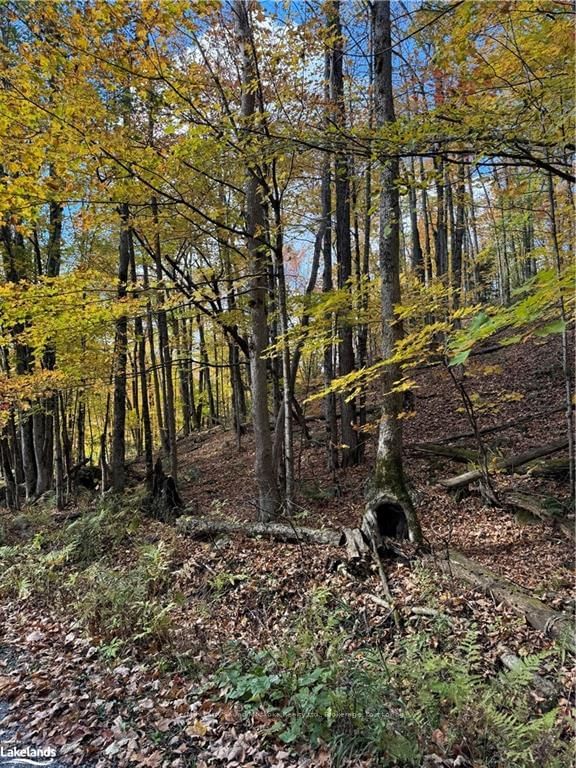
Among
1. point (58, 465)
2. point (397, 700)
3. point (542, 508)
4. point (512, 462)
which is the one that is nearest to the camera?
point (397, 700)

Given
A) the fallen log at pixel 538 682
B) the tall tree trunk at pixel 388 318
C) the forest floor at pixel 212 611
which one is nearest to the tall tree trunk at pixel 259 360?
the forest floor at pixel 212 611

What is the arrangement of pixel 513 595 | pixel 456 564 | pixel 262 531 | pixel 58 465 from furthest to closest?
pixel 58 465
pixel 262 531
pixel 456 564
pixel 513 595

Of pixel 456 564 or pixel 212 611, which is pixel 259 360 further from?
pixel 456 564

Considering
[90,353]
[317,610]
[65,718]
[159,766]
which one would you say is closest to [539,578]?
[317,610]

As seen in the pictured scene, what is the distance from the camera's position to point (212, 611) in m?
5.04

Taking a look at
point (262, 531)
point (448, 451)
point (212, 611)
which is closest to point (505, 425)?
point (448, 451)

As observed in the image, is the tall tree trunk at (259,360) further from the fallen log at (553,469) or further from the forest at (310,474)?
the fallen log at (553,469)

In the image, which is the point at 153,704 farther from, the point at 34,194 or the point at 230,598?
the point at 34,194

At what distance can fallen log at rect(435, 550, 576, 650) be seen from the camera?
3713 millimetres

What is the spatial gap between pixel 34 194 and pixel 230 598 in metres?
5.82

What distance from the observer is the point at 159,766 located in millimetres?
2947

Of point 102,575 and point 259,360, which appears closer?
point 102,575

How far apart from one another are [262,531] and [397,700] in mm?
4029

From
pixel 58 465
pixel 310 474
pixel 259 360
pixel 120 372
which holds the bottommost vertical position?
pixel 310 474
